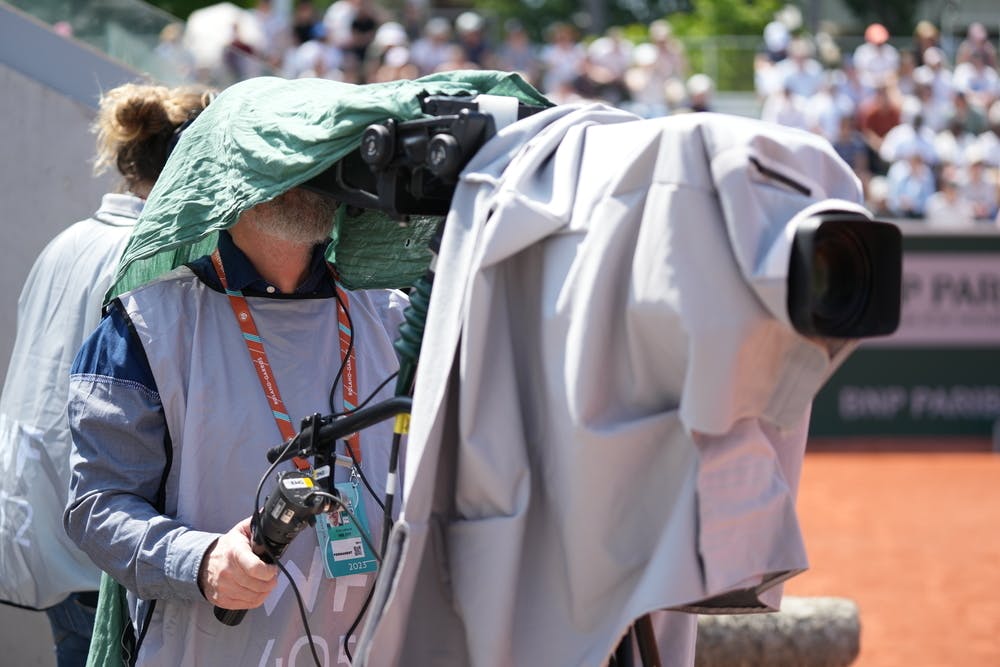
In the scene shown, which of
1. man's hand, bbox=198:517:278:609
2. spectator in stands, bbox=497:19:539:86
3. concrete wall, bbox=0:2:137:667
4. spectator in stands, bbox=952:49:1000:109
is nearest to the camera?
man's hand, bbox=198:517:278:609

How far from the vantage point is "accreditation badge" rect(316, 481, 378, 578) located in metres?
2.64

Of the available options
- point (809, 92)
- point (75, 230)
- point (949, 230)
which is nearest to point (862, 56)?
point (809, 92)

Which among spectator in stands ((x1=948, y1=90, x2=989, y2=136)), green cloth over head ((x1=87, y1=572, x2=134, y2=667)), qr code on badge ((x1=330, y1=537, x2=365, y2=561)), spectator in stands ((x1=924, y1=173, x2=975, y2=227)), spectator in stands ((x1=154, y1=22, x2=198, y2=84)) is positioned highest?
spectator in stands ((x1=154, y1=22, x2=198, y2=84))

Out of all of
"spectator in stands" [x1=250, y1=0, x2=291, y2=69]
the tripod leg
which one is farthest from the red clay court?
"spectator in stands" [x1=250, y1=0, x2=291, y2=69]

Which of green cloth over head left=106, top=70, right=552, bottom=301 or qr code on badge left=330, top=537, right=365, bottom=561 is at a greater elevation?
green cloth over head left=106, top=70, right=552, bottom=301

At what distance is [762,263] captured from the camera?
1756mm

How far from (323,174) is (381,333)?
69 cm

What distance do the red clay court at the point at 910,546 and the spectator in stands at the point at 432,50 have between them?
7.21 metres

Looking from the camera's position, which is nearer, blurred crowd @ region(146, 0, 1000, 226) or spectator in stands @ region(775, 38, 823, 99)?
blurred crowd @ region(146, 0, 1000, 226)

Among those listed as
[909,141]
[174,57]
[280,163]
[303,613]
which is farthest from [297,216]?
[909,141]

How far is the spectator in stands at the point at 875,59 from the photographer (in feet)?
63.4

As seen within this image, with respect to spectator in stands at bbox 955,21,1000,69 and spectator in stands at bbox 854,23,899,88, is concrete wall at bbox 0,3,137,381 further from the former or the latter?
spectator in stands at bbox 955,21,1000,69

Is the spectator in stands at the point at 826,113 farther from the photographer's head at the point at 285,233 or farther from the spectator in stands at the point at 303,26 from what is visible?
the photographer's head at the point at 285,233

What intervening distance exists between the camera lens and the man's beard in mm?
1070
